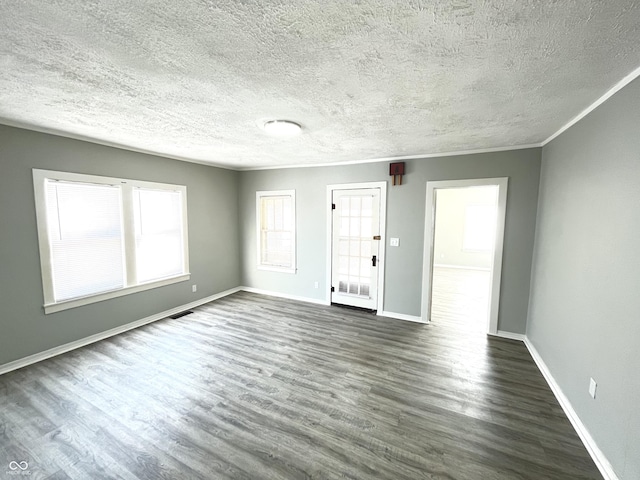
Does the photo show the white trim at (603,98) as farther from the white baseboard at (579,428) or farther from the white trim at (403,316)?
the white trim at (403,316)

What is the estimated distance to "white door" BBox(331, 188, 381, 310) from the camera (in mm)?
4238

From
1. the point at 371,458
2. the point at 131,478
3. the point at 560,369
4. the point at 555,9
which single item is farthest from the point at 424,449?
the point at 555,9

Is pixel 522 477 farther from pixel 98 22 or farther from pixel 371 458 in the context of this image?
pixel 98 22

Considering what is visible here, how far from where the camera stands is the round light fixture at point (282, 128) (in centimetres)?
241

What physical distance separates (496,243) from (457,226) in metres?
4.97

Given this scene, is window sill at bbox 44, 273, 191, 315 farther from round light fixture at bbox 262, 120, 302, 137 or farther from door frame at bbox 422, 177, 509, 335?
door frame at bbox 422, 177, 509, 335

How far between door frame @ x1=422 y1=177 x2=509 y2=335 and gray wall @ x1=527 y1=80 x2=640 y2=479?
28.5 inches

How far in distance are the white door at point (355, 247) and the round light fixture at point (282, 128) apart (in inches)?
75.6

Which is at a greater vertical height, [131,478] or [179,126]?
[179,126]

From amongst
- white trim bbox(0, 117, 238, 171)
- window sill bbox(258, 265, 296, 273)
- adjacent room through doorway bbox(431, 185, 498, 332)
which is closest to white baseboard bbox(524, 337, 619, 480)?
adjacent room through doorway bbox(431, 185, 498, 332)

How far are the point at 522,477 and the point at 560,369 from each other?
4.00 ft

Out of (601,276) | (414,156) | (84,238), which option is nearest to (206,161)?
(84,238)

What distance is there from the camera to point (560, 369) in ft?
7.62

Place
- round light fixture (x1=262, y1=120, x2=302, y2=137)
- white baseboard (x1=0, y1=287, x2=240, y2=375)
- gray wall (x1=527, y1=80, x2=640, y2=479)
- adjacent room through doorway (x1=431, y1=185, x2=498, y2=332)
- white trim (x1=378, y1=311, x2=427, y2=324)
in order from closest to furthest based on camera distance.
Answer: gray wall (x1=527, y1=80, x2=640, y2=479)
round light fixture (x1=262, y1=120, x2=302, y2=137)
white baseboard (x1=0, y1=287, x2=240, y2=375)
white trim (x1=378, y1=311, x2=427, y2=324)
adjacent room through doorway (x1=431, y1=185, x2=498, y2=332)
